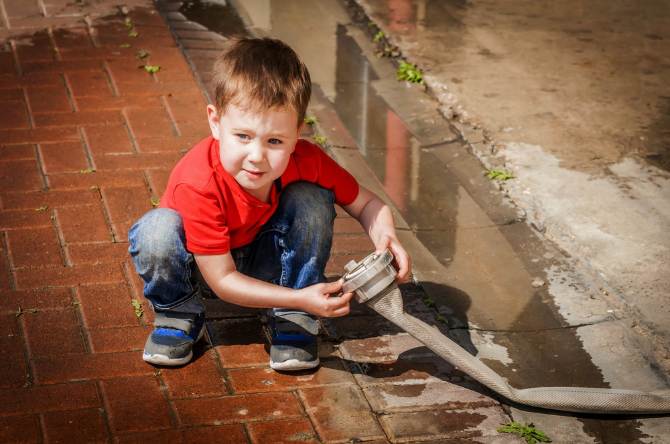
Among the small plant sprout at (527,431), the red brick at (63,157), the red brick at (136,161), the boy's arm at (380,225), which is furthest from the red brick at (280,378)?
the red brick at (63,157)

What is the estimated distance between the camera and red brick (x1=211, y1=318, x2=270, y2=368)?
2389mm

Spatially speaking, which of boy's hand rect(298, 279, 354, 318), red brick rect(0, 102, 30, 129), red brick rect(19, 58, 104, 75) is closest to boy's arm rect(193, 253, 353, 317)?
boy's hand rect(298, 279, 354, 318)

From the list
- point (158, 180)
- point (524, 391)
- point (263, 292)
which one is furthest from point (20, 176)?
point (524, 391)

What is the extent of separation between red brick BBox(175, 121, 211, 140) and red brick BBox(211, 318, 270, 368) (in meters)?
1.26

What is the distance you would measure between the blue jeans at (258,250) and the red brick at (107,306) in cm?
17

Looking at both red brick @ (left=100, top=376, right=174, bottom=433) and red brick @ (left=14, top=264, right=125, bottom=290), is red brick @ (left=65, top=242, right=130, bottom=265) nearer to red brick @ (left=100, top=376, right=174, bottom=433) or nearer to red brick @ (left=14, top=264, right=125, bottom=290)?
red brick @ (left=14, top=264, right=125, bottom=290)

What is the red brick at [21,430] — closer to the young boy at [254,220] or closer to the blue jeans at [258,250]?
the young boy at [254,220]

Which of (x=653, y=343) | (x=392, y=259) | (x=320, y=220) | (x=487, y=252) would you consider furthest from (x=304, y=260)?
(x=653, y=343)

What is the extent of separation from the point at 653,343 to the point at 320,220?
1217 mm

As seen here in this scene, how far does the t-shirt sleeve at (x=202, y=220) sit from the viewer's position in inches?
84.3

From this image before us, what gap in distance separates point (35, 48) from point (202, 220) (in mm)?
2602

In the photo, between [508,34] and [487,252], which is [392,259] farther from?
[508,34]

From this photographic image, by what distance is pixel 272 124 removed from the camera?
209 centimetres

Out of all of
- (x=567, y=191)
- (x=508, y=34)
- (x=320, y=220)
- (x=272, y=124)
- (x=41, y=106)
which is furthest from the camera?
(x=508, y=34)
